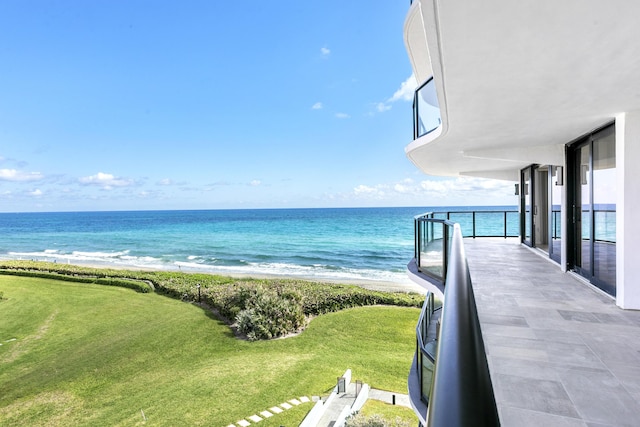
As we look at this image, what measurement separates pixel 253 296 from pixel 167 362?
5.29 metres

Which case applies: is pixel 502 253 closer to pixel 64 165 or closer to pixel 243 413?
pixel 243 413

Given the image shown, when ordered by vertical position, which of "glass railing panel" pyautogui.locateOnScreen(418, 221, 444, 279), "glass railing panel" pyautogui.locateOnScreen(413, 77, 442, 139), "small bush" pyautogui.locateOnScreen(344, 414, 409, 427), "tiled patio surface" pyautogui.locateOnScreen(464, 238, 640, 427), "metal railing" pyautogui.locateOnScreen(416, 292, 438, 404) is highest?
"glass railing panel" pyautogui.locateOnScreen(413, 77, 442, 139)

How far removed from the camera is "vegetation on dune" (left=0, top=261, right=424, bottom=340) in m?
16.7

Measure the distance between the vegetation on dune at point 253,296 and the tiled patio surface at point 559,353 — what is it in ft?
41.1

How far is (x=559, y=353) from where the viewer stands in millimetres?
3172

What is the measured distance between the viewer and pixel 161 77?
44156 millimetres

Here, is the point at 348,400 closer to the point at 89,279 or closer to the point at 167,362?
the point at 167,362

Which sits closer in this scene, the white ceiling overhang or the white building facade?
the white ceiling overhang

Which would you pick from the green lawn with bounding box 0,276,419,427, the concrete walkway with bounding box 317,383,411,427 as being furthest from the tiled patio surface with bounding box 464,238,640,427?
the green lawn with bounding box 0,276,419,427

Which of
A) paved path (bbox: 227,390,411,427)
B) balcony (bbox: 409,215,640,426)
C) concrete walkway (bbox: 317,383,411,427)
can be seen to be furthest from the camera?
paved path (bbox: 227,390,411,427)

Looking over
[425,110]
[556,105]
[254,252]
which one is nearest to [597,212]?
[556,105]

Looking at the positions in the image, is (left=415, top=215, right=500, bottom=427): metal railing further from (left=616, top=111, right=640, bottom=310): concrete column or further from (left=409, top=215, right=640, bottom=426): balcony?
(left=616, top=111, right=640, bottom=310): concrete column

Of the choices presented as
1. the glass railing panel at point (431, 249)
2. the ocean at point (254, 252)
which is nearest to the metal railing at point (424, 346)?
the glass railing panel at point (431, 249)

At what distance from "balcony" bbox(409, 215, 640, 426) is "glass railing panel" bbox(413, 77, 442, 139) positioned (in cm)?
284
